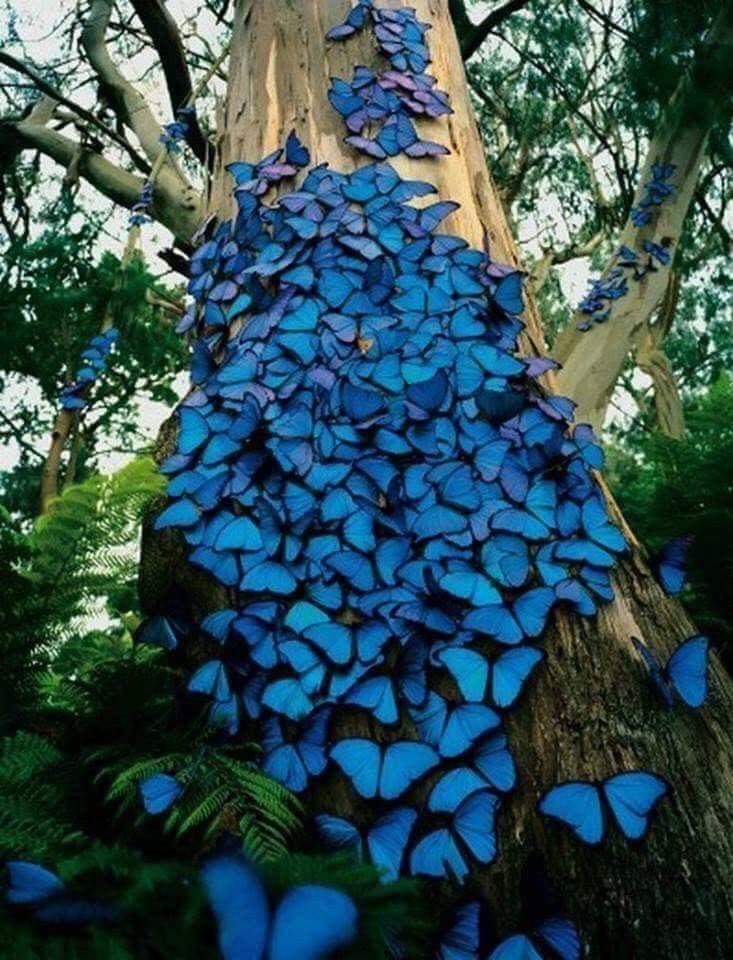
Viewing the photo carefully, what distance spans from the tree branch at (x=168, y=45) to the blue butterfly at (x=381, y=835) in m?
3.64

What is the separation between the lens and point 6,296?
20.3ft

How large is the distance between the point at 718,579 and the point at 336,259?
125 centimetres

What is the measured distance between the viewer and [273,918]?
576 mm

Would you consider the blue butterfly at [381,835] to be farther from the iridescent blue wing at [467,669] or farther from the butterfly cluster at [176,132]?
the butterfly cluster at [176,132]

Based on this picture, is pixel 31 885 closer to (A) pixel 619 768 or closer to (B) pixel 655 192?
(A) pixel 619 768

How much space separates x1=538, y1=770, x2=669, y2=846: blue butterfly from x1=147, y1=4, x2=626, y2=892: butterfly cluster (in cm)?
10

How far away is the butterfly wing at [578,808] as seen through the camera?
3.82 ft

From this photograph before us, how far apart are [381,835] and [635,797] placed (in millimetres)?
378

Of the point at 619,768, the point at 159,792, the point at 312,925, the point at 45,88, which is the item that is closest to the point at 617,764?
the point at 619,768

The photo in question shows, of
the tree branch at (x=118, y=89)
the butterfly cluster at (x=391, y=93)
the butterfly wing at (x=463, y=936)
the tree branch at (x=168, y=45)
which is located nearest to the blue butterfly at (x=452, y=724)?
the butterfly wing at (x=463, y=936)

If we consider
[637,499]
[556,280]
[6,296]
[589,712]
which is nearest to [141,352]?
[6,296]

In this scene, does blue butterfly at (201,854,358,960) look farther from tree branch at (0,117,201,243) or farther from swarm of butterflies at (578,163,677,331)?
tree branch at (0,117,201,243)

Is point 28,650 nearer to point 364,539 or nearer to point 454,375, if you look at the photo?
point 364,539

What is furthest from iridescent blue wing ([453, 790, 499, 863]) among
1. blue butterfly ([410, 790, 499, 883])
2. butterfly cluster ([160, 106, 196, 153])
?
butterfly cluster ([160, 106, 196, 153])
